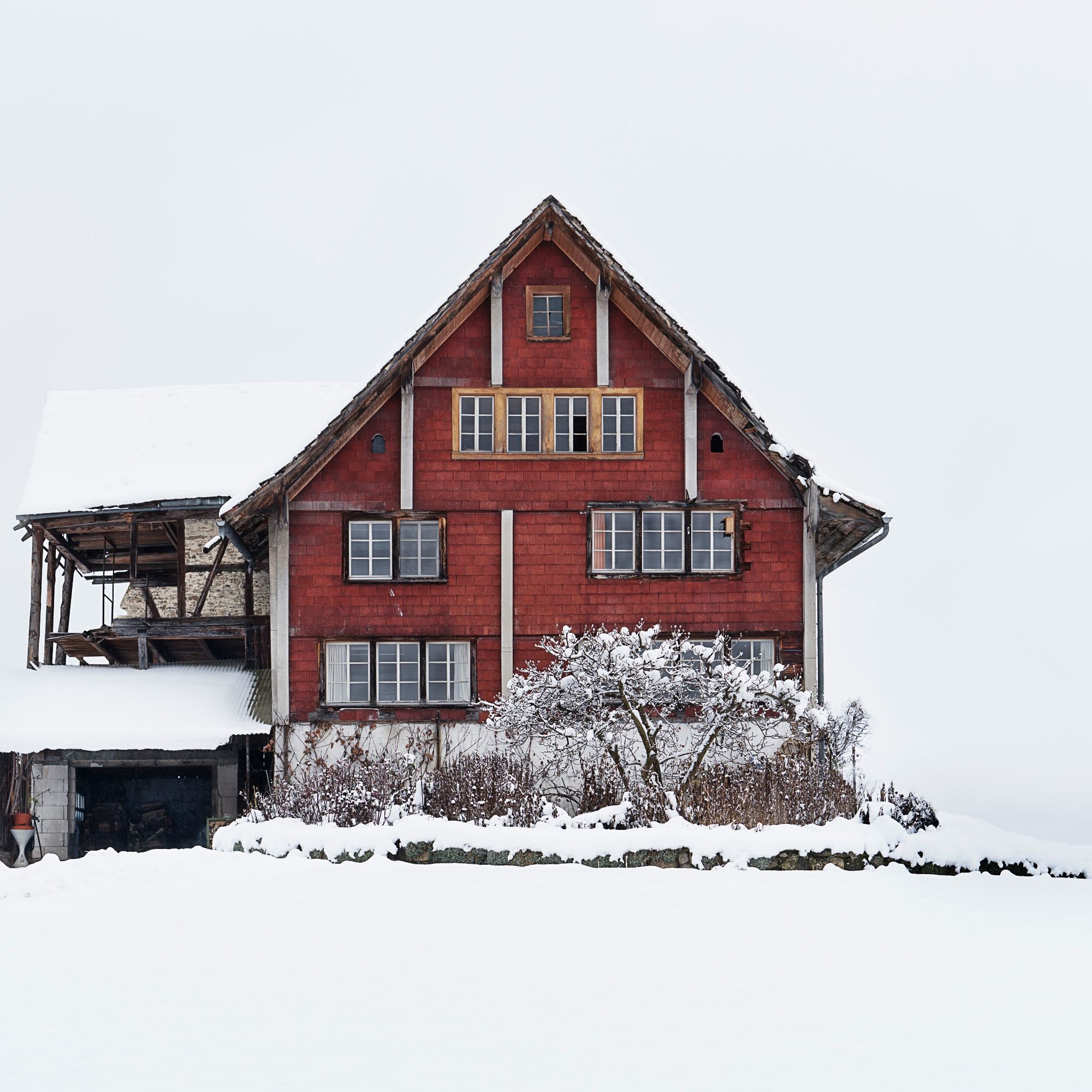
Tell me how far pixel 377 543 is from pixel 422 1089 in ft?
56.7

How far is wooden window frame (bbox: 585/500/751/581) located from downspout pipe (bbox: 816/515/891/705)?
1.27 metres

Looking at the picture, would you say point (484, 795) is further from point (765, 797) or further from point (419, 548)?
point (419, 548)

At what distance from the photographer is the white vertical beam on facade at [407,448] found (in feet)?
81.9

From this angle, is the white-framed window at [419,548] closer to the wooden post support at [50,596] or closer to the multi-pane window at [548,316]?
the multi-pane window at [548,316]

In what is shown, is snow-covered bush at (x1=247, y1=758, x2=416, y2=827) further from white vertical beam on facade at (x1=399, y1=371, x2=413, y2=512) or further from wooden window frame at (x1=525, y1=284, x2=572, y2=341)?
wooden window frame at (x1=525, y1=284, x2=572, y2=341)

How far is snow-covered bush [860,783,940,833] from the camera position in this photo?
18594mm

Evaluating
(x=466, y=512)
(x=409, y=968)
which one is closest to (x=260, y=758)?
(x=466, y=512)

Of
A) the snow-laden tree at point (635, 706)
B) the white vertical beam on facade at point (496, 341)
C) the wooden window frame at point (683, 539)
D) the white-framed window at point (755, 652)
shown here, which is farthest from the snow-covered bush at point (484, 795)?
the white vertical beam on facade at point (496, 341)

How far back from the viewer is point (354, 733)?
2464 centimetres

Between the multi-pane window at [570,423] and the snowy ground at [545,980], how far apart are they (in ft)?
33.1

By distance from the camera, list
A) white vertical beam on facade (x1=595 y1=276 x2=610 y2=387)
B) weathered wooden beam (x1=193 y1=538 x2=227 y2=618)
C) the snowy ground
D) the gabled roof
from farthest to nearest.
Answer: weathered wooden beam (x1=193 y1=538 x2=227 y2=618), white vertical beam on facade (x1=595 y1=276 x2=610 y2=387), the gabled roof, the snowy ground

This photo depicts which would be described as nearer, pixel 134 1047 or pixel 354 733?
pixel 134 1047

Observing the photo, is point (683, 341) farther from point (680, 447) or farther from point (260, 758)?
point (260, 758)

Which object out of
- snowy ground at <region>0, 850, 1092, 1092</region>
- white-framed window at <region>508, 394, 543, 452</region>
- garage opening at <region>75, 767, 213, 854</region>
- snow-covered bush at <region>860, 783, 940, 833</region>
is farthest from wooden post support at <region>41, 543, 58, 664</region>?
snow-covered bush at <region>860, 783, 940, 833</region>
